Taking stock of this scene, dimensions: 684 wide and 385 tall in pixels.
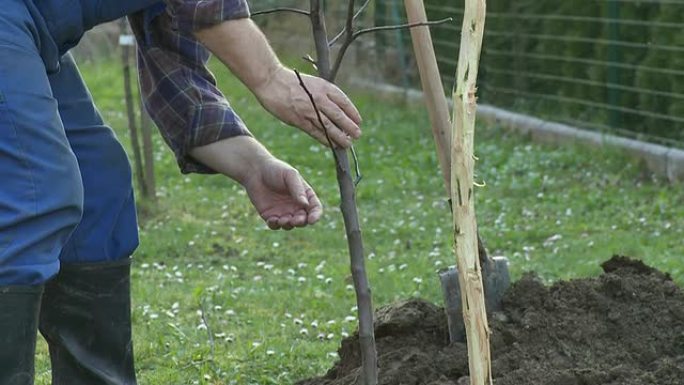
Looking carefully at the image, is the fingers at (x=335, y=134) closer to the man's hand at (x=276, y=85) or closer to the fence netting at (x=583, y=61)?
the man's hand at (x=276, y=85)

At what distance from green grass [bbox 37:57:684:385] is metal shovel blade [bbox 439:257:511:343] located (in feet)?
2.89

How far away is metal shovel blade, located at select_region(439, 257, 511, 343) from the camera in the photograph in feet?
13.8

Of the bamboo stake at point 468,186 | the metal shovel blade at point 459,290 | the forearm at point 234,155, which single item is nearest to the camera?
the bamboo stake at point 468,186

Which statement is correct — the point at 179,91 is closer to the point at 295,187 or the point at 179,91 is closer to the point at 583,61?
the point at 295,187

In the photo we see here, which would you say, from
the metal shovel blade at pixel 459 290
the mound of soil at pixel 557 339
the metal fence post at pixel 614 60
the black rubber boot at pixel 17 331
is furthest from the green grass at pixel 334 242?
the black rubber boot at pixel 17 331

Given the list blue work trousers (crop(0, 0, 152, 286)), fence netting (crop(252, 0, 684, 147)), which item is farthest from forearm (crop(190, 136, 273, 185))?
fence netting (crop(252, 0, 684, 147))

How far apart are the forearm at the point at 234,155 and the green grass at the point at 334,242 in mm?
1270

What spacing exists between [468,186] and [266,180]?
2.99 feet

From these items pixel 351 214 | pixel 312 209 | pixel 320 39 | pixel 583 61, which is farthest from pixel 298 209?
pixel 583 61

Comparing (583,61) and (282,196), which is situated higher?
(583,61)

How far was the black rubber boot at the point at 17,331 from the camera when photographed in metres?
3.00

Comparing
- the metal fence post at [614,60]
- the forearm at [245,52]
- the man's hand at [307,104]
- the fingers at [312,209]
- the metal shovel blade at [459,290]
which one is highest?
the metal fence post at [614,60]

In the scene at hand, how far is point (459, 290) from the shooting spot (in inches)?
166

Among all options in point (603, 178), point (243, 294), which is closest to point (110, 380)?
point (243, 294)
